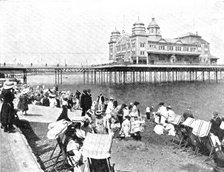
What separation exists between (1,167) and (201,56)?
73983 mm

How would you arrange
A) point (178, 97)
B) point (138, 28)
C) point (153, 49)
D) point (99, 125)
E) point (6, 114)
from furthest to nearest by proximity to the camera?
point (138, 28) → point (153, 49) → point (178, 97) → point (6, 114) → point (99, 125)

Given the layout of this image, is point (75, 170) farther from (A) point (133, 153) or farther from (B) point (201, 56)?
(B) point (201, 56)

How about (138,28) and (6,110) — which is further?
(138,28)

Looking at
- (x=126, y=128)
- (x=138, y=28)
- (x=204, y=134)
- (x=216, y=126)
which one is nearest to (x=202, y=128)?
(x=204, y=134)

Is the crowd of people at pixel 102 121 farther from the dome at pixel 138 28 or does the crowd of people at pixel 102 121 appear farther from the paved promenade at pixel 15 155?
the dome at pixel 138 28

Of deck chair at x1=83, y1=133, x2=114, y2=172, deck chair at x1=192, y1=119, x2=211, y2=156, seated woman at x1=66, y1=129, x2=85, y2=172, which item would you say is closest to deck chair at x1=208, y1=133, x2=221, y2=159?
deck chair at x1=192, y1=119, x2=211, y2=156

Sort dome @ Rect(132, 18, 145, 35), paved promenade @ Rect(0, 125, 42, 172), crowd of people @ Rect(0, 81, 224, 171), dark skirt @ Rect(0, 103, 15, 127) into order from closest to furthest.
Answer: paved promenade @ Rect(0, 125, 42, 172), crowd of people @ Rect(0, 81, 224, 171), dark skirt @ Rect(0, 103, 15, 127), dome @ Rect(132, 18, 145, 35)

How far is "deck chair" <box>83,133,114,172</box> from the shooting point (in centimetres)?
485

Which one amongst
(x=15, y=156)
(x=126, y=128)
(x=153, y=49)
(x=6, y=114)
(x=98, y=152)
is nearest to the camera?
(x=98, y=152)

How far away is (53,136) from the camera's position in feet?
18.0

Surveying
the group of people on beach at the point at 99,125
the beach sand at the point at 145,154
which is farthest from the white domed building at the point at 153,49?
the beach sand at the point at 145,154

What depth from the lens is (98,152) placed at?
4.86 m

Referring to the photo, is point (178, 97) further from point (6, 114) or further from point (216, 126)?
point (6, 114)

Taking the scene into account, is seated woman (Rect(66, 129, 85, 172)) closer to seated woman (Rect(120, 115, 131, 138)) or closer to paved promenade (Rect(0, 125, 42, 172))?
paved promenade (Rect(0, 125, 42, 172))
